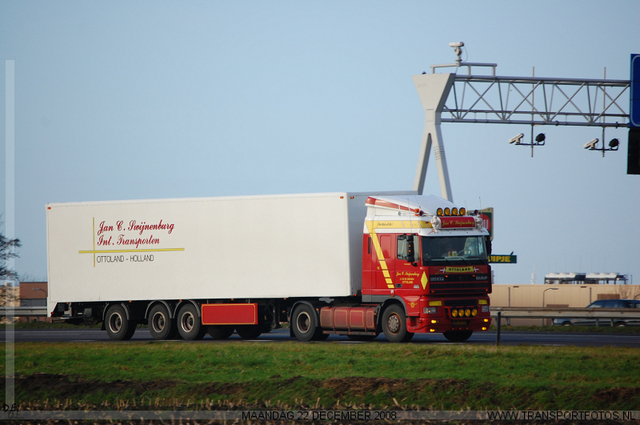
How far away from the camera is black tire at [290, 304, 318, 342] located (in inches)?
931

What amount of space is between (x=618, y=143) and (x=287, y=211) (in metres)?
18.7

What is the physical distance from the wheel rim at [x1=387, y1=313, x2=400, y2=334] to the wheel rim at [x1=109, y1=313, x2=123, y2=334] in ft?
28.1

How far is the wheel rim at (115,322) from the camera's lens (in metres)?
26.3

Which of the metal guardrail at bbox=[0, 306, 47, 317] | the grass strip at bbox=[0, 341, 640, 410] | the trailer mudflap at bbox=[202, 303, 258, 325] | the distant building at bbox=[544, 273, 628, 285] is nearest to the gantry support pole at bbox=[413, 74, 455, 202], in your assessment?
the trailer mudflap at bbox=[202, 303, 258, 325]

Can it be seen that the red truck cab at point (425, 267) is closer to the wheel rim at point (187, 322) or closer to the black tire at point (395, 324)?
the black tire at point (395, 324)

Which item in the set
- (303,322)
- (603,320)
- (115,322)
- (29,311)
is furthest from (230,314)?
(603,320)

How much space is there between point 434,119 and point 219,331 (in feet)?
49.7

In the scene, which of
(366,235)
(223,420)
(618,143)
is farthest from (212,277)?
(618,143)

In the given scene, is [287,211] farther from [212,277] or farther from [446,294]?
[446,294]

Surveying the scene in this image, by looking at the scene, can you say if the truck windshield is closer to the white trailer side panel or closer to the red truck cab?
the red truck cab

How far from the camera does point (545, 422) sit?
1105 centimetres

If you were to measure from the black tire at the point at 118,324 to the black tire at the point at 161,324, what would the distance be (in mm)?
731

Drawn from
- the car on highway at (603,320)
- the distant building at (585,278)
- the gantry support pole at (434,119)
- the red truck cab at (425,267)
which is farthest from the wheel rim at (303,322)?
the distant building at (585,278)

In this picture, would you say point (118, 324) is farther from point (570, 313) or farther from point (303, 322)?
point (570, 313)
